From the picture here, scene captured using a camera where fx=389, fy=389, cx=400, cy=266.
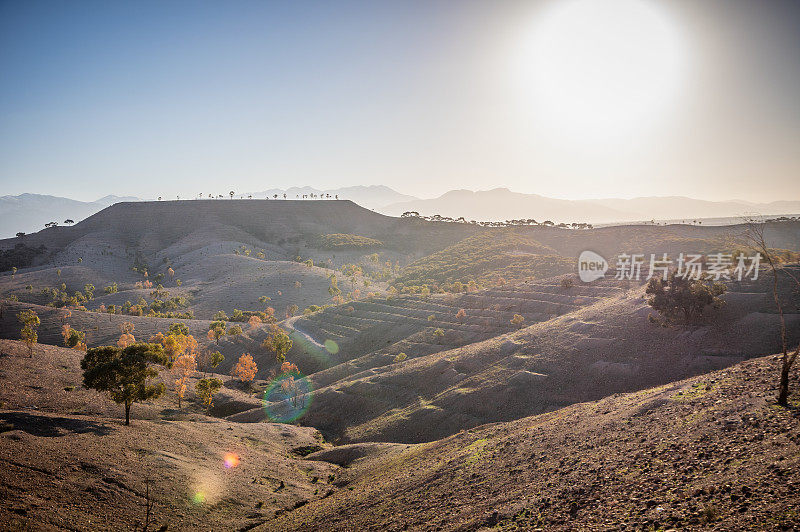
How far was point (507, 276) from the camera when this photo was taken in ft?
531

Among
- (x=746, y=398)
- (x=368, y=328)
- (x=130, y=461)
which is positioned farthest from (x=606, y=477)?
(x=368, y=328)

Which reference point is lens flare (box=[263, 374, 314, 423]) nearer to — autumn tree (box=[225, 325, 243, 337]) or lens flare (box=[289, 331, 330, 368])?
→ lens flare (box=[289, 331, 330, 368])

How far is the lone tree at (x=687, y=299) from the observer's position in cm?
5400

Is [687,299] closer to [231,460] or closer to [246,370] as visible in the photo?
[231,460]

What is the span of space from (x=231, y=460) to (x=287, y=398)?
33755 millimetres

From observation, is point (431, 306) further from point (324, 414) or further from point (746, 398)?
point (746, 398)

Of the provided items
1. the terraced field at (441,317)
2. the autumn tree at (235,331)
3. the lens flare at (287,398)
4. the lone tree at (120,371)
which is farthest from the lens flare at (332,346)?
the lone tree at (120,371)

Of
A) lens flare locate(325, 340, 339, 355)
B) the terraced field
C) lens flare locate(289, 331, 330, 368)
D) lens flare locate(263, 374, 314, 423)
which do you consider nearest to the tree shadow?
lens flare locate(263, 374, 314, 423)

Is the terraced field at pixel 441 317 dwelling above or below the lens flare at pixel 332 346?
above

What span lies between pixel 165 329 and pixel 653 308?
406 feet

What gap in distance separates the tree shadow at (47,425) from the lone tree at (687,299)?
72252 millimetres

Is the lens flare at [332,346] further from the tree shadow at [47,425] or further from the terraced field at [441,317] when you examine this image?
the tree shadow at [47,425]

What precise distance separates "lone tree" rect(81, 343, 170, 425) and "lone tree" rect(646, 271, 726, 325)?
70529 millimetres

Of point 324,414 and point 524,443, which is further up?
point 524,443
